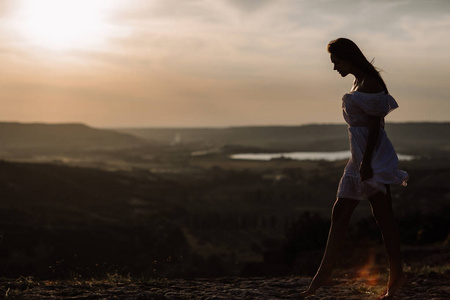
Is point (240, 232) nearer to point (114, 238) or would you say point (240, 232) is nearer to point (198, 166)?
point (114, 238)

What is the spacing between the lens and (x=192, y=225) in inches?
3206

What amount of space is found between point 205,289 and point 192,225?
77.3 meters

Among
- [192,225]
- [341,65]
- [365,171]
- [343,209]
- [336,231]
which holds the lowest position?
[192,225]

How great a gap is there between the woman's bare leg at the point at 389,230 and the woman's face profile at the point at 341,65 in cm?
108

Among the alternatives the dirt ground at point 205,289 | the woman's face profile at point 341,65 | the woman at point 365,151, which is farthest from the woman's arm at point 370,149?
the dirt ground at point 205,289

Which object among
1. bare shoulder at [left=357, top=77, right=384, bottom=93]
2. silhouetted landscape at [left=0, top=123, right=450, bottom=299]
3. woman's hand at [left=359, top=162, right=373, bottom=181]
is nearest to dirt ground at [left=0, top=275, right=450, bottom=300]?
silhouetted landscape at [left=0, top=123, right=450, bottom=299]

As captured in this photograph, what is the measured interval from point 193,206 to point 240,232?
32422 millimetres

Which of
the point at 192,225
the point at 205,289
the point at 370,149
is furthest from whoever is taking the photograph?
the point at 192,225

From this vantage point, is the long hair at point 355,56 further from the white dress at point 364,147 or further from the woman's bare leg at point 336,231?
the woman's bare leg at point 336,231

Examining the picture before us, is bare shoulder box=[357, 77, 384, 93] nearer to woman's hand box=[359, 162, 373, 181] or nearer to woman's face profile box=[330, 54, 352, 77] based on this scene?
woman's face profile box=[330, 54, 352, 77]

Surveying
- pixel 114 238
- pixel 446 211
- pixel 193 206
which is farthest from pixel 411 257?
pixel 193 206

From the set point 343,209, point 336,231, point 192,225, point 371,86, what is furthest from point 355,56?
point 192,225

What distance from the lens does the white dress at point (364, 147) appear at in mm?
4027

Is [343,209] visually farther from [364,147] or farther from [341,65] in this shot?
[341,65]
